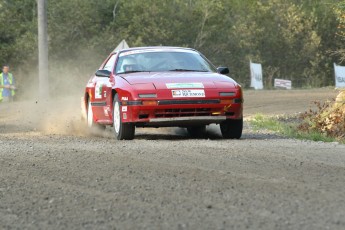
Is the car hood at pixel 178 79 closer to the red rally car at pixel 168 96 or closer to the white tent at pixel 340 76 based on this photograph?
the red rally car at pixel 168 96

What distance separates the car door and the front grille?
1.21m

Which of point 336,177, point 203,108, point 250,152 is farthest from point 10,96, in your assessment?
point 336,177

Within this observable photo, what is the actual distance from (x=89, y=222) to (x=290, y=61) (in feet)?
162

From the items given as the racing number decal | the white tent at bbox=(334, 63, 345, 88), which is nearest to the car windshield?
the racing number decal

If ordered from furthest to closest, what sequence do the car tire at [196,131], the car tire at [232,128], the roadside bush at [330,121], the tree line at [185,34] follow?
→ the tree line at [185,34] → the car tire at [196,131] → the roadside bush at [330,121] → the car tire at [232,128]

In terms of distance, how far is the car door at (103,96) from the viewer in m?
15.1

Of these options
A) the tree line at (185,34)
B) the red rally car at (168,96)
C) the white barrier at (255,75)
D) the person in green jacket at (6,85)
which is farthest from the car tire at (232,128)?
the white barrier at (255,75)

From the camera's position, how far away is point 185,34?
54219 millimetres

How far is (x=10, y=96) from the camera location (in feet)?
110

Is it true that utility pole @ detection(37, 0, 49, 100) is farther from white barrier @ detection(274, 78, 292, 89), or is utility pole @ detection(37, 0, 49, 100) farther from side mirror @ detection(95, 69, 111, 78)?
white barrier @ detection(274, 78, 292, 89)

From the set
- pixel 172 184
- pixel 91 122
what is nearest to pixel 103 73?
pixel 91 122

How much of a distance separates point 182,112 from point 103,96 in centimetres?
186

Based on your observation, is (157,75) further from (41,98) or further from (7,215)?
(41,98)

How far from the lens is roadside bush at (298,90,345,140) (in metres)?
15.4
